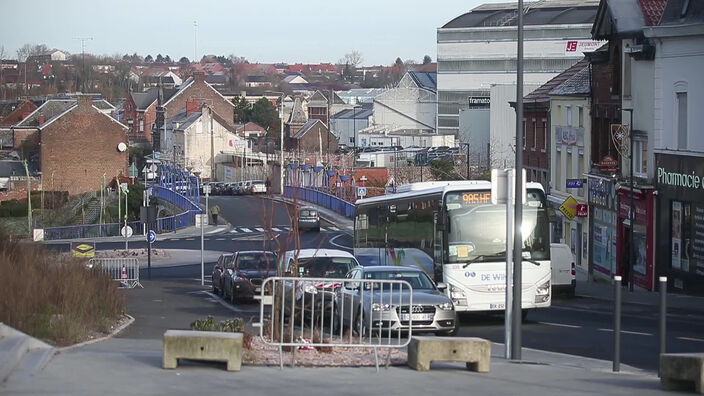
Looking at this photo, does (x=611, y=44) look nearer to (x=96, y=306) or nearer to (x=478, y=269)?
(x=478, y=269)

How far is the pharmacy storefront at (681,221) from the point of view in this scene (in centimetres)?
3391

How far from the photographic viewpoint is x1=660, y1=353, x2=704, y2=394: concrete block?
12617 millimetres

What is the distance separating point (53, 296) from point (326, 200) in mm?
69925

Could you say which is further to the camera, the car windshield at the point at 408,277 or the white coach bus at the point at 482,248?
the white coach bus at the point at 482,248

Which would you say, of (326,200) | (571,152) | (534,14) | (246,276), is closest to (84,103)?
(326,200)

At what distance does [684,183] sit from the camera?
3469 cm

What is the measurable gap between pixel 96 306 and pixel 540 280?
375 inches

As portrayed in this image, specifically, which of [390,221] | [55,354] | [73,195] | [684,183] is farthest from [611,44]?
[73,195]

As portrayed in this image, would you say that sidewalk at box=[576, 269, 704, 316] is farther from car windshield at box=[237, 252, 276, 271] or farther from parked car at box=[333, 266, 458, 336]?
car windshield at box=[237, 252, 276, 271]

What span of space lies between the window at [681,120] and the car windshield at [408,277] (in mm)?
15862

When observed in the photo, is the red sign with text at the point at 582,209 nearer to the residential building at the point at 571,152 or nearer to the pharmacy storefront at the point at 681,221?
the residential building at the point at 571,152

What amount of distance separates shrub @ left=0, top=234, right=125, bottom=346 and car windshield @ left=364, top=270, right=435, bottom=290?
4.93 m

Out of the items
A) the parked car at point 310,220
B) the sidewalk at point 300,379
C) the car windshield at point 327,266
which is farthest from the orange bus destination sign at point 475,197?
the parked car at point 310,220

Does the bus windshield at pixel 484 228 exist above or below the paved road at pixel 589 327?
above
